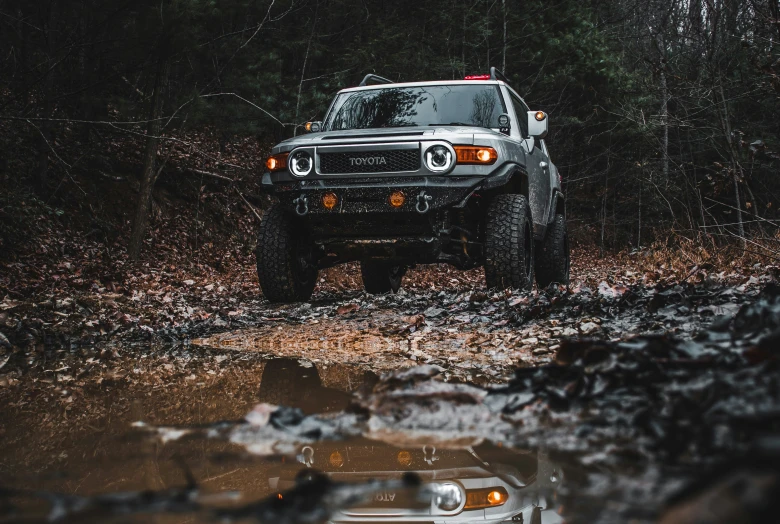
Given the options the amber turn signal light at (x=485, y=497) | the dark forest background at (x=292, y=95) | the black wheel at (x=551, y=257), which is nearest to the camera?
the amber turn signal light at (x=485, y=497)

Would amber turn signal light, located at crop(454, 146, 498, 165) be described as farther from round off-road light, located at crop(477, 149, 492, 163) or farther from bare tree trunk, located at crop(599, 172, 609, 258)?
bare tree trunk, located at crop(599, 172, 609, 258)

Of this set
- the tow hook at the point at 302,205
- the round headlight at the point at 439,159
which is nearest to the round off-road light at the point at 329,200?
the tow hook at the point at 302,205

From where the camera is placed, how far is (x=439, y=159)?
6055 millimetres

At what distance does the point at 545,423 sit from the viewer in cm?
206

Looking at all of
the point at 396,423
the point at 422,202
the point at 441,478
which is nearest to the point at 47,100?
the point at 422,202

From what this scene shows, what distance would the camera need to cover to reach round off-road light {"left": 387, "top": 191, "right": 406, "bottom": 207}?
→ 19.9 ft

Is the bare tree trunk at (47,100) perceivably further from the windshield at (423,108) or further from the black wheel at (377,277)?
the black wheel at (377,277)

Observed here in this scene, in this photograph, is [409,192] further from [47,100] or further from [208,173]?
[208,173]

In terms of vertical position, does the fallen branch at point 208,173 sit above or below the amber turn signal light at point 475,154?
below

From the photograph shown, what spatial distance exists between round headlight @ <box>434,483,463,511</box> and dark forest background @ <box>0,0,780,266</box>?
232 inches

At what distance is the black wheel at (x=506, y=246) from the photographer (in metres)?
6.25

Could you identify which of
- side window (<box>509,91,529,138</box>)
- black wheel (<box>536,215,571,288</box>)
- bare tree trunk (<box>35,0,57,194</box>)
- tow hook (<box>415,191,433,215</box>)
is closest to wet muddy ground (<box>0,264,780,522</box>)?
tow hook (<box>415,191,433,215</box>)

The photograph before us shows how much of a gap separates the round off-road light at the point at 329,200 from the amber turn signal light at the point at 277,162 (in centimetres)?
47

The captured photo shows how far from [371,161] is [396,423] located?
13.4 feet
